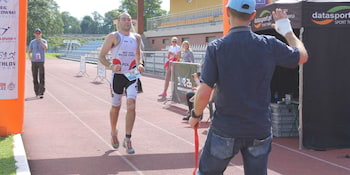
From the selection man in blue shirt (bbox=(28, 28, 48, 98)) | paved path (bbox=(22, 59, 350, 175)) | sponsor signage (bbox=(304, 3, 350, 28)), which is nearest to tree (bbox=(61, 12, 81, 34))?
man in blue shirt (bbox=(28, 28, 48, 98))

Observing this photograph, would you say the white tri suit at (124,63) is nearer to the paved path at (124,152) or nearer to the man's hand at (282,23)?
the paved path at (124,152)

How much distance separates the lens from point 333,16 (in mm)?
7305

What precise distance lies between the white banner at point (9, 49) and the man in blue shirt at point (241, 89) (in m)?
5.04

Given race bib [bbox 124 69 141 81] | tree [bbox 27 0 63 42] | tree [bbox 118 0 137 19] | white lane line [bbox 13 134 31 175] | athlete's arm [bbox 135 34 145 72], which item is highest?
tree [bbox 118 0 137 19]

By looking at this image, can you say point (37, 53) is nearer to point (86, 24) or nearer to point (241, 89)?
point (241, 89)

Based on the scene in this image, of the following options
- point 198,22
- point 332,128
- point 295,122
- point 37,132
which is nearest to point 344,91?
point 332,128

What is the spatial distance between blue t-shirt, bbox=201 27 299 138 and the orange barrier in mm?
5091

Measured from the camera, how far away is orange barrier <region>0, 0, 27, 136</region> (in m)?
7.49

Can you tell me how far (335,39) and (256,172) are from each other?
4810 mm

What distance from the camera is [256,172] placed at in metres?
3.29

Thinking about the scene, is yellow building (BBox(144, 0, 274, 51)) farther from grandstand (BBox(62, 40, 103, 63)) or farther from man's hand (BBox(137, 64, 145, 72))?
man's hand (BBox(137, 64, 145, 72))

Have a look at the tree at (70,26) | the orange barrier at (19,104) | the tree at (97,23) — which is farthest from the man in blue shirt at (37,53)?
the tree at (70,26)

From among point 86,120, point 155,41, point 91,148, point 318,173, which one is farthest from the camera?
point 155,41

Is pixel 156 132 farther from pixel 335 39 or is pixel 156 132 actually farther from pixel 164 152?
pixel 335 39
